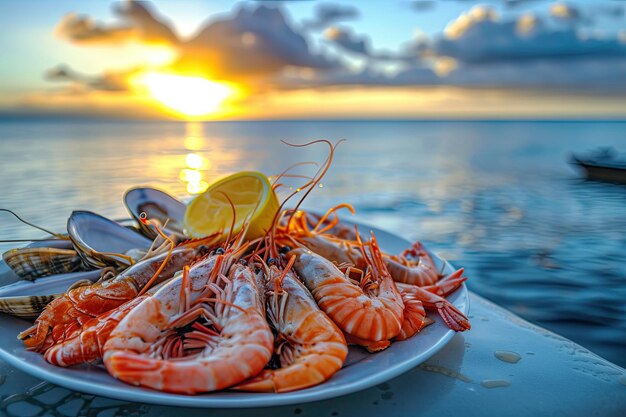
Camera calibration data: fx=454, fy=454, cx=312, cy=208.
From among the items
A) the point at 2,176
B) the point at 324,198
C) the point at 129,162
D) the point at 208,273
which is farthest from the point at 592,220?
the point at 129,162

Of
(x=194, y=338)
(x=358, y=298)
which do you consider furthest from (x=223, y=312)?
(x=358, y=298)

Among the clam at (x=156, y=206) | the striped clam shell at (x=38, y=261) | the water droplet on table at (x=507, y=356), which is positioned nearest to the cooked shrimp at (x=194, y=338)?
the striped clam shell at (x=38, y=261)

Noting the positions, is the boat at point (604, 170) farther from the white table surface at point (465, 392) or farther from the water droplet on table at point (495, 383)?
the water droplet on table at point (495, 383)

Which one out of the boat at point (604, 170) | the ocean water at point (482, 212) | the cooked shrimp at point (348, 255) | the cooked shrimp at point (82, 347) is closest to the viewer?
the cooked shrimp at point (82, 347)

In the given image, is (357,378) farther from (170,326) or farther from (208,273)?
(208,273)

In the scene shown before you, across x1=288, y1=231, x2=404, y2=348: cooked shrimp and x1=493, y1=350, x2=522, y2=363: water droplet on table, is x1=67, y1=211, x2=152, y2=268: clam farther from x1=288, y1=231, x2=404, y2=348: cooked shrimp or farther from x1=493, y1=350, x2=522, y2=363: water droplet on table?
x1=493, y1=350, x2=522, y2=363: water droplet on table

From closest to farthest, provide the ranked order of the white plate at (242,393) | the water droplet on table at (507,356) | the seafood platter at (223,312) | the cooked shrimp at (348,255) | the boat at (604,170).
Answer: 1. the white plate at (242,393)
2. the seafood platter at (223,312)
3. the water droplet on table at (507,356)
4. the cooked shrimp at (348,255)
5. the boat at (604,170)
